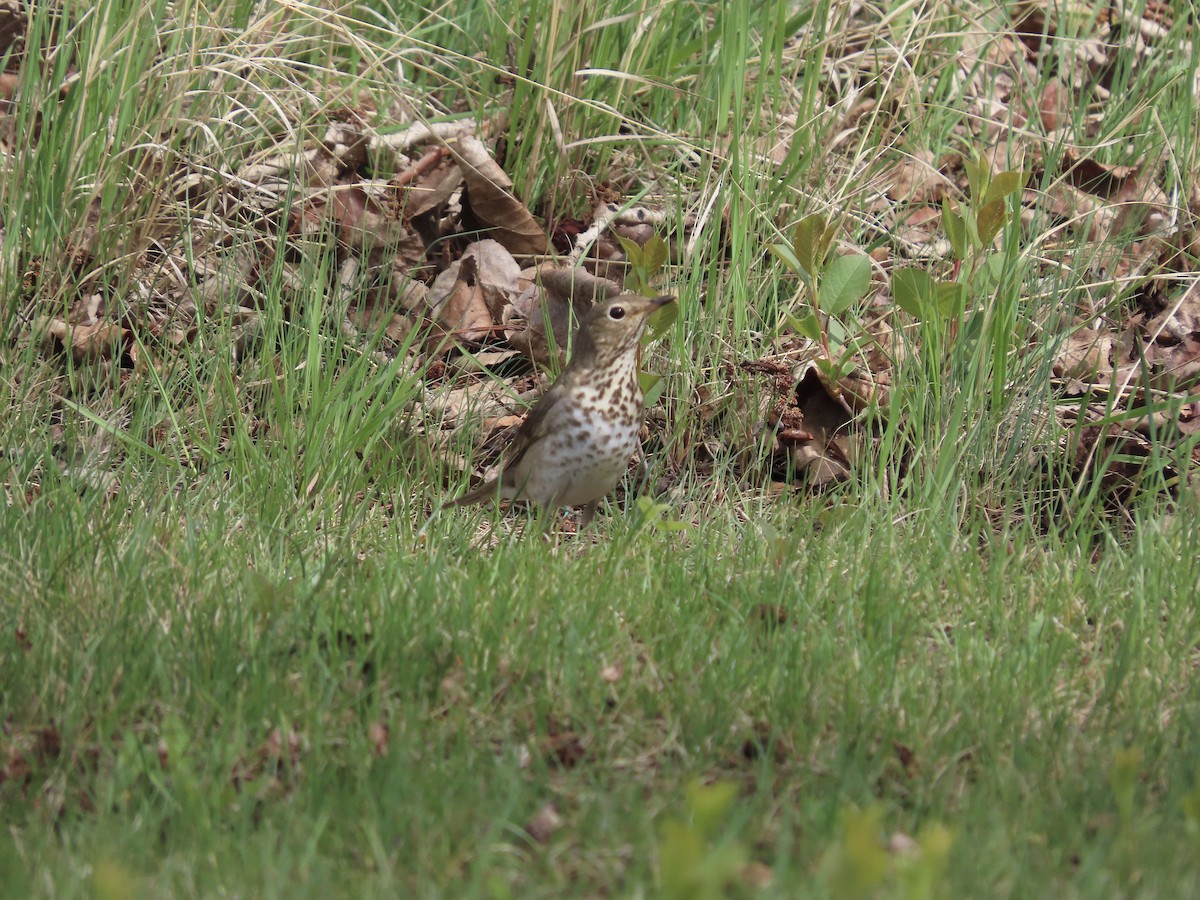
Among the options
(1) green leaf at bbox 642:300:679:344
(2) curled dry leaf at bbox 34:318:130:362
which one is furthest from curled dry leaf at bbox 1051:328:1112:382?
(2) curled dry leaf at bbox 34:318:130:362

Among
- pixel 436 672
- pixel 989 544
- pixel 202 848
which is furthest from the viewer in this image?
pixel 989 544

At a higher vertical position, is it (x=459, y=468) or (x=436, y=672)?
(x=436, y=672)

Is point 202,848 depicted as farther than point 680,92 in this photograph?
No

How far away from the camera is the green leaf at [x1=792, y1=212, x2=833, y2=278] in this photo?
4953 mm

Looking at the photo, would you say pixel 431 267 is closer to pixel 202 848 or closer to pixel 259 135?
pixel 259 135

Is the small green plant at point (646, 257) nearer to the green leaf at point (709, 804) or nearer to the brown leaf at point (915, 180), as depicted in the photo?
the brown leaf at point (915, 180)

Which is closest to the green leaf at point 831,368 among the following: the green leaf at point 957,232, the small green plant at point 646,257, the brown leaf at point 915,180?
the green leaf at point 957,232

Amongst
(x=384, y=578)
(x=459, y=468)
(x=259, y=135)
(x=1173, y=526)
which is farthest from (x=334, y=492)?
(x=1173, y=526)

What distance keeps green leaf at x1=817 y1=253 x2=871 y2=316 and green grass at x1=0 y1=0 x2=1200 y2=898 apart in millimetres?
328

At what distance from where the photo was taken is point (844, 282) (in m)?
5.04

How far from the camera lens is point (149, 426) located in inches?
203

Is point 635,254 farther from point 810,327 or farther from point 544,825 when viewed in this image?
point 544,825

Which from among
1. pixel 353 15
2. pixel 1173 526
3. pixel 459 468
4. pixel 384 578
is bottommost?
pixel 459 468

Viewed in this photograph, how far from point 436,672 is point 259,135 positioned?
349 cm
